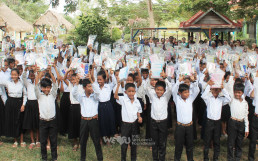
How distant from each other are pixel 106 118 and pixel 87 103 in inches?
32.6

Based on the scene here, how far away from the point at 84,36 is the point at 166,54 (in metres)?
4.73

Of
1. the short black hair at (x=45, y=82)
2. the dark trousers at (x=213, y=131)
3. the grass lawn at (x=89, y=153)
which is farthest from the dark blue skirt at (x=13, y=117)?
the dark trousers at (x=213, y=131)

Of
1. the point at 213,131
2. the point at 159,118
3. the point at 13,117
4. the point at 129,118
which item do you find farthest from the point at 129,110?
the point at 13,117

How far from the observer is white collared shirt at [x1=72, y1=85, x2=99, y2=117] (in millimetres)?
4281

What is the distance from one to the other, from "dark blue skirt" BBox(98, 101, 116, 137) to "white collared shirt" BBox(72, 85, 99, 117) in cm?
63

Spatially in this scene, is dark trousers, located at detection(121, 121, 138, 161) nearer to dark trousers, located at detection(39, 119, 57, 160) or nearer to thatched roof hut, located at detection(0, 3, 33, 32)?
dark trousers, located at detection(39, 119, 57, 160)

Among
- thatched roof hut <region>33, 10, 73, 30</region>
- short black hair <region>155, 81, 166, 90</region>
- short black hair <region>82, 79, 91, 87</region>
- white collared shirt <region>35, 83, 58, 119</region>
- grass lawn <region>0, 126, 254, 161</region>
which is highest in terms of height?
thatched roof hut <region>33, 10, 73, 30</region>

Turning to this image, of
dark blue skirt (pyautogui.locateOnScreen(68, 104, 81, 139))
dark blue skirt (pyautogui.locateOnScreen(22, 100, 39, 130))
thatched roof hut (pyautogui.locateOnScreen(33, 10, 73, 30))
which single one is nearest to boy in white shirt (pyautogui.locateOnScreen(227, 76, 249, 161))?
dark blue skirt (pyautogui.locateOnScreen(68, 104, 81, 139))

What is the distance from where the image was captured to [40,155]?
4.78 m

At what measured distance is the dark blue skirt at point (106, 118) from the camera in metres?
4.98

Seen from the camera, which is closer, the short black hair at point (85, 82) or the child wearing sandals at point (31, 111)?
the short black hair at point (85, 82)

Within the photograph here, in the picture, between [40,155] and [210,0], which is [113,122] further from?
[210,0]

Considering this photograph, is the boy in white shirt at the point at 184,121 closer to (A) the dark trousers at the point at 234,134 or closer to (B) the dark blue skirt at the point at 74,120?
(A) the dark trousers at the point at 234,134

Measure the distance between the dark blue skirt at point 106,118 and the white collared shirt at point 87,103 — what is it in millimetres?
632
